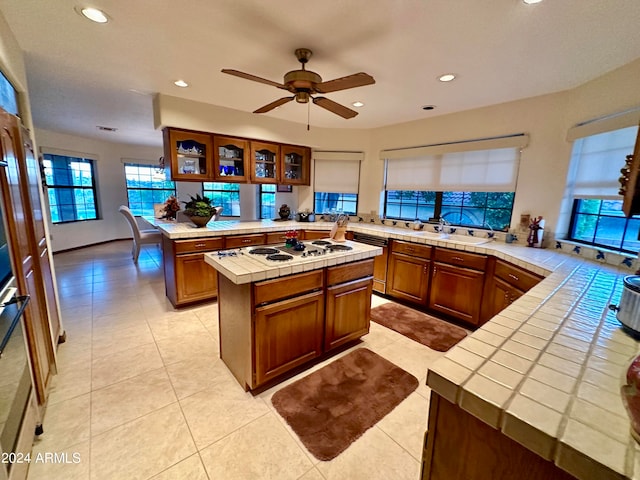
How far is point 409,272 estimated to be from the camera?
11.0 ft

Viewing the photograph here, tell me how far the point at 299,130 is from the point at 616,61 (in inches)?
134

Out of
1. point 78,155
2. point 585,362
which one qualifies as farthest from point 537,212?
point 78,155

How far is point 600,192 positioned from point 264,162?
379cm

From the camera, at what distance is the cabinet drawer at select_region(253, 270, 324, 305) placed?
1.75m

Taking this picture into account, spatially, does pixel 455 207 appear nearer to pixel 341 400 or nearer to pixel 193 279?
pixel 341 400

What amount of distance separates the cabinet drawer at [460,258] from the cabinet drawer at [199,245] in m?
2.60

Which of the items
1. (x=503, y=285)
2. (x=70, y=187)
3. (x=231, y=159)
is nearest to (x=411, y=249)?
(x=503, y=285)

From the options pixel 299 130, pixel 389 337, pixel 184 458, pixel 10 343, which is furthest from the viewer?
pixel 299 130

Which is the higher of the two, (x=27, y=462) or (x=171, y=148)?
(x=171, y=148)

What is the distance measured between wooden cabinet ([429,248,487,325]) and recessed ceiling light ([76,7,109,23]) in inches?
133

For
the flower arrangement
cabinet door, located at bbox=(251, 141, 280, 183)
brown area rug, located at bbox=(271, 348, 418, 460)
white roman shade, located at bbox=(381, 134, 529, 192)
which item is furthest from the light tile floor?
the flower arrangement

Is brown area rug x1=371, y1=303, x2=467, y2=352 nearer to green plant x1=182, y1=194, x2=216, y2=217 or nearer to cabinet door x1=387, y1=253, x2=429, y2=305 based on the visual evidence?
cabinet door x1=387, y1=253, x2=429, y2=305

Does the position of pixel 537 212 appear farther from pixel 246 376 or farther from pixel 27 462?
pixel 27 462

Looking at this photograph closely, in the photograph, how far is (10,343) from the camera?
1.23m
